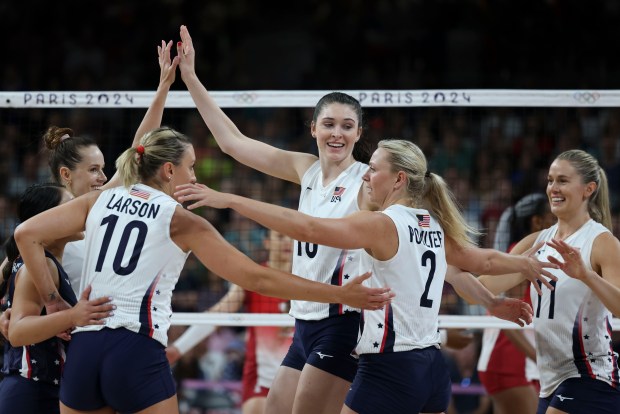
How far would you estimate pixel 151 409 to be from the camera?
4977mm

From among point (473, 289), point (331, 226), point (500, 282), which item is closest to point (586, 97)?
point (500, 282)

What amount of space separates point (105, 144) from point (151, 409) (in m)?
8.66

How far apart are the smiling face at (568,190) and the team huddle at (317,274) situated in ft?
0.04

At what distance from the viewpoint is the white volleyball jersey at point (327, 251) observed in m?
6.03

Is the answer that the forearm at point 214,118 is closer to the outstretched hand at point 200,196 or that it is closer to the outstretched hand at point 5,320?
the outstretched hand at point 200,196

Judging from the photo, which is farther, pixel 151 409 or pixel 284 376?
pixel 284 376

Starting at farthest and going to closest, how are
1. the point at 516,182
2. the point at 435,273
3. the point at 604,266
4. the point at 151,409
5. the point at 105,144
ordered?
the point at 105,144 → the point at 516,182 → the point at 604,266 → the point at 435,273 → the point at 151,409

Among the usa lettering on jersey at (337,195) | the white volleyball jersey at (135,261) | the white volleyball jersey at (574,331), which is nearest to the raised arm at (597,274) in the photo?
the white volleyball jersey at (574,331)

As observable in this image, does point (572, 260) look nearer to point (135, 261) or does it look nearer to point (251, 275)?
point (251, 275)

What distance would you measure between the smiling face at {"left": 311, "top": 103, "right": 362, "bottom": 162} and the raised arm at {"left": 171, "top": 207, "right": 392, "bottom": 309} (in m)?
1.28
